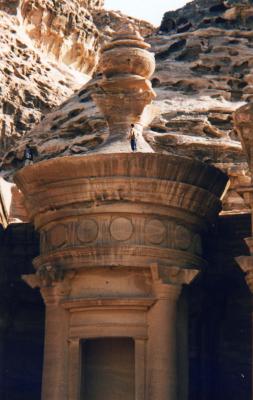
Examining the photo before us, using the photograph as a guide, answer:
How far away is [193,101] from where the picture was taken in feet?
119

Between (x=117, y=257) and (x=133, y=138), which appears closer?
(x=117, y=257)

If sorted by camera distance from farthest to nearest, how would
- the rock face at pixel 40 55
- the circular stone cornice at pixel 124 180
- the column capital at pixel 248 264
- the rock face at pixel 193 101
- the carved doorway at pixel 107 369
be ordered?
the rock face at pixel 40 55, the rock face at pixel 193 101, the carved doorway at pixel 107 369, the circular stone cornice at pixel 124 180, the column capital at pixel 248 264

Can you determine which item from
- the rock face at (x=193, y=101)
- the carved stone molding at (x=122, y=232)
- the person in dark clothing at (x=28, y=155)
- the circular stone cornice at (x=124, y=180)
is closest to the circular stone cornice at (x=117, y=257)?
the carved stone molding at (x=122, y=232)

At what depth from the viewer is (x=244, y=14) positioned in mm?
39312

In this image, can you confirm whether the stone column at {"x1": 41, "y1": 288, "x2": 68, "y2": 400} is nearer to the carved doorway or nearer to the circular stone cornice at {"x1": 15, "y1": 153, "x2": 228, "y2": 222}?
the carved doorway

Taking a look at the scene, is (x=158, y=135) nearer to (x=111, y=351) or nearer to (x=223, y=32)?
(x=223, y=32)

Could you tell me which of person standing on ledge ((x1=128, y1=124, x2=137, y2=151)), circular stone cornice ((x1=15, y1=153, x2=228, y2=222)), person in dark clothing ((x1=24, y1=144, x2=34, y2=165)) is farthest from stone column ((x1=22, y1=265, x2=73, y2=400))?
person in dark clothing ((x1=24, y1=144, x2=34, y2=165))

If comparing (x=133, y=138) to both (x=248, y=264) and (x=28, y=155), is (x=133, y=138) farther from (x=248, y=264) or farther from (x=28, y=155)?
(x=28, y=155)

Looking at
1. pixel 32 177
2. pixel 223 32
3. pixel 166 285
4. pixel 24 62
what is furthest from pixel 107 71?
pixel 24 62

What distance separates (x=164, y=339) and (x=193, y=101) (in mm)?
9565

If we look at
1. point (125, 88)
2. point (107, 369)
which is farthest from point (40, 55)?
point (107, 369)

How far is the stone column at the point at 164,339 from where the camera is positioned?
28.0m

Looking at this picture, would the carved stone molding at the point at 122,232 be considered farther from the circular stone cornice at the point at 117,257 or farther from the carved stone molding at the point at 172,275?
the carved stone molding at the point at 172,275

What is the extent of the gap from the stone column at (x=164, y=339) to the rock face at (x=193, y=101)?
4691 millimetres
